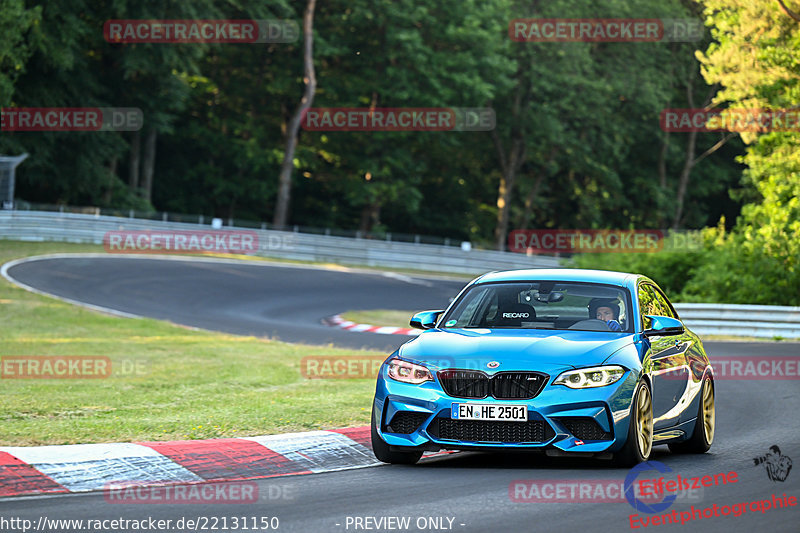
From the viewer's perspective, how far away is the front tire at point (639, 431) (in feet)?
27.2

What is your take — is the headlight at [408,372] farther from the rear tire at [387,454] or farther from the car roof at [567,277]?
the car roof at [567,277]

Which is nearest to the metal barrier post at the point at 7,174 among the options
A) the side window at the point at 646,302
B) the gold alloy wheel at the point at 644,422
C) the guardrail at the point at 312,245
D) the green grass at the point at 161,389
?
the guardrail at the point at 312,245

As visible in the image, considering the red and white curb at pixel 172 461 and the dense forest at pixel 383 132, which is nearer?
the red and white curb at pixel 172 461

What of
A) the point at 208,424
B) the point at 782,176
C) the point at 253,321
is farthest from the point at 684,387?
the point at 782,176

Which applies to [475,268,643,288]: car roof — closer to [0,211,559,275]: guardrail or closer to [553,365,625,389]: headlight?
[553,365,625,389]: headlight

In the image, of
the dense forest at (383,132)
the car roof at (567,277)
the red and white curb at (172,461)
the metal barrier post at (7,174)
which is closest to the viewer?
the red and white curb at (172,461)

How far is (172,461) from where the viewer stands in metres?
8.24

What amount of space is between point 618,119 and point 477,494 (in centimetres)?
5828

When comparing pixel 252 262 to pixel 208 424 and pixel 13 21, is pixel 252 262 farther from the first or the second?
pixel 208 424

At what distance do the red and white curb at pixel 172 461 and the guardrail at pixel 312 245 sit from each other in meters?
34.0

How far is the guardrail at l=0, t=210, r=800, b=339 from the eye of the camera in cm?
4081

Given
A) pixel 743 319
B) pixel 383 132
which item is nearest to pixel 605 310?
pixel 743 319

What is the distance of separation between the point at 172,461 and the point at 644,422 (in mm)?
3402

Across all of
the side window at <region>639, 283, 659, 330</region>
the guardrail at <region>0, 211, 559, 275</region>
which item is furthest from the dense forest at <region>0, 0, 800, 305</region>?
the side window at <region>639, 283, 659, 330</region>
